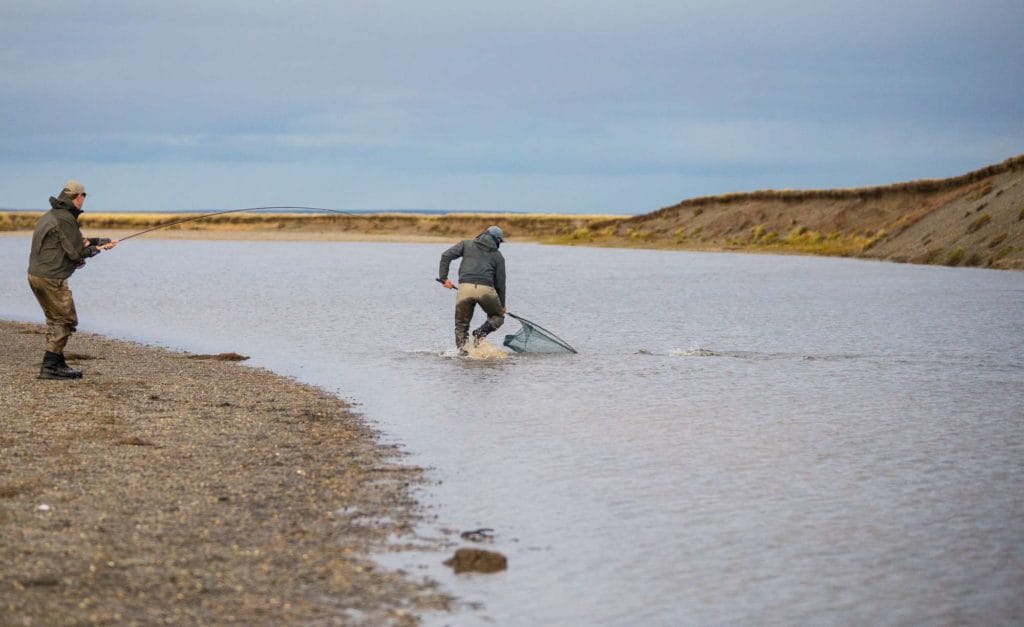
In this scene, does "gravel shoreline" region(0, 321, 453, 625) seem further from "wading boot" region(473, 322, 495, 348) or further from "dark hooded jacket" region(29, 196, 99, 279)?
"wading boot" region(473, 322, 495, 348)

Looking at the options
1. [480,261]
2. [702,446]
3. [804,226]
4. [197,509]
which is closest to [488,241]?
[480,261]

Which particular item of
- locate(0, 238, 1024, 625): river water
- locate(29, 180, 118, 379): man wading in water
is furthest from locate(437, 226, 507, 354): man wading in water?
locate(29, 180, 118, 379): man wading in water

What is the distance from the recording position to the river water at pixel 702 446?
7062 mm

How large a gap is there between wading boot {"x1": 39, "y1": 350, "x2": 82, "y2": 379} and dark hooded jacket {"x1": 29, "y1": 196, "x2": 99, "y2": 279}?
113 centimetres

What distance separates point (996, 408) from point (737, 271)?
112ft

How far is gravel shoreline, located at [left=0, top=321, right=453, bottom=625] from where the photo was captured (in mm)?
6465

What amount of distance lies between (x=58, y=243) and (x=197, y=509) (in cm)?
621

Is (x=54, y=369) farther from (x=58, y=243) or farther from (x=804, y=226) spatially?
(x=804, y=226)

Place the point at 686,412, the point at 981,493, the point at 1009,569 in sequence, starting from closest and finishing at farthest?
the point at 1009,569 → the point at 981,493 → the point at 686,412

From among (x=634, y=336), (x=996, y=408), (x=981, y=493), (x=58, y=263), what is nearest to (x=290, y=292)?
(x=634, y=336)

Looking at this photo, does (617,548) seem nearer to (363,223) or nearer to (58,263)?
(58,263)

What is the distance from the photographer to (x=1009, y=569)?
Answer: 741 centimetres

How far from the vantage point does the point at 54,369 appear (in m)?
14.5

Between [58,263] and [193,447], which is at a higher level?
[58,263]
